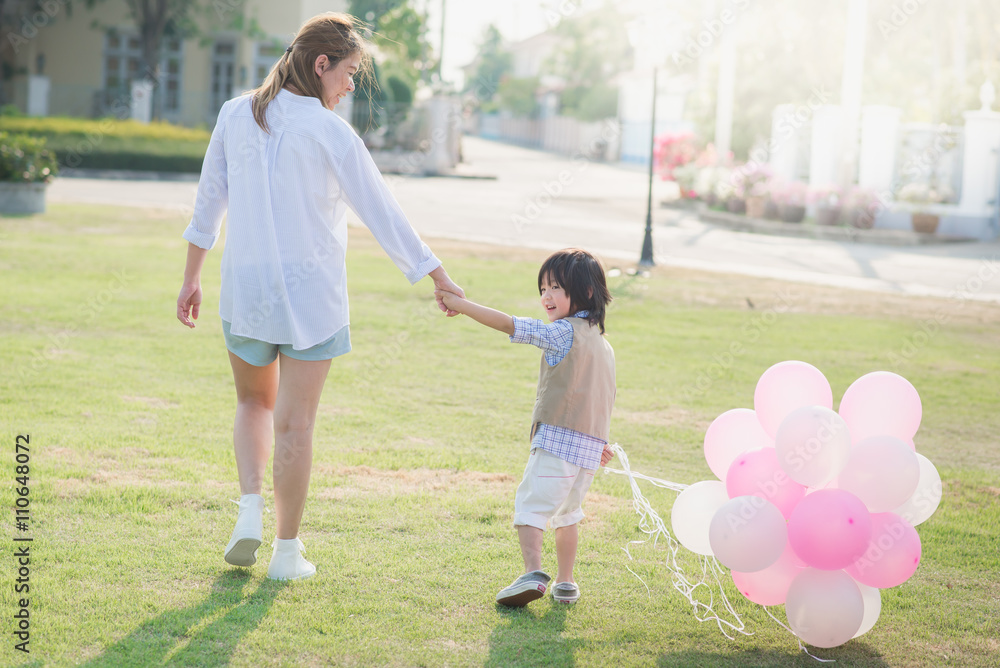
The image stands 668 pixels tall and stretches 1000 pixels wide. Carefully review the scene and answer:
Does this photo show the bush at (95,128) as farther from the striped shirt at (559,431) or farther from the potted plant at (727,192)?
the striped shirt at (559,431)

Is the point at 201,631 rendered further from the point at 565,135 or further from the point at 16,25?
the point at 565,135

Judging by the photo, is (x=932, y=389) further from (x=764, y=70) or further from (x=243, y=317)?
(x=764, y=70)

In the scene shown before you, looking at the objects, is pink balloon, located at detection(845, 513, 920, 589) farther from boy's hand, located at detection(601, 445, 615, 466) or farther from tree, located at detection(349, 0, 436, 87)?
tree, located at detection(349, 0, 436, 87)

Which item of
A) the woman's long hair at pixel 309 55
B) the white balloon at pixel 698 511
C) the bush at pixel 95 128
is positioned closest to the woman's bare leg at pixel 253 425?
the woman's long hair at pixel 309 55

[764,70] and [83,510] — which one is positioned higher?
[764,70]

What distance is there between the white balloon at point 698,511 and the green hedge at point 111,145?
2468 centimetres

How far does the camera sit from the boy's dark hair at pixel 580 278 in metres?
3.28

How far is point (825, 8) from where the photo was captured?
33.9m

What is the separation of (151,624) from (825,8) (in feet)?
116

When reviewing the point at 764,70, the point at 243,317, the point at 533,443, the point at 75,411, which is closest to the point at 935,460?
the point at 533,443

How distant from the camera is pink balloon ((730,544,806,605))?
3135 millimetres

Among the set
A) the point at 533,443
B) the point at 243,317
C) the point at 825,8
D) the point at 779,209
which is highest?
the point at 825,8

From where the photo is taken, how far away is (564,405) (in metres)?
3.30

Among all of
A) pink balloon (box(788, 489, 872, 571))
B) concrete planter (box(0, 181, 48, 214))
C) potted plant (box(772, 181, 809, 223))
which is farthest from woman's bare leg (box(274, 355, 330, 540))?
potted plant (box(772, 181, 809, 223))
